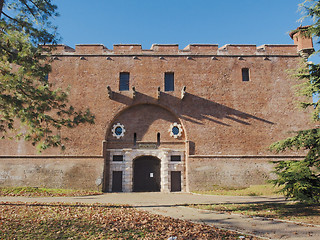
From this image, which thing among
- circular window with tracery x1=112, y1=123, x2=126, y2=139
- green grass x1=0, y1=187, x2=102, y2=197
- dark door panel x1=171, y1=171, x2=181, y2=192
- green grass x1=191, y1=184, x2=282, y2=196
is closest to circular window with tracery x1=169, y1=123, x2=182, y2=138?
dark door panel x1=171, y1=171, x2=181, y2=192

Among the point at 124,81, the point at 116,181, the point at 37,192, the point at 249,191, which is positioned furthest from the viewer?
the point at 124,81

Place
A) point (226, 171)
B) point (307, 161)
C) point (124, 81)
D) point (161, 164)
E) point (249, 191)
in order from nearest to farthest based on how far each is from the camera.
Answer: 1. point (307, 161)
2. point (249, 191)
3. point (226, 171)
4. point (161, 164)
5. point (124, 81)

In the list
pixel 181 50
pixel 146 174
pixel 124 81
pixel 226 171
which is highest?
pixel 181 50

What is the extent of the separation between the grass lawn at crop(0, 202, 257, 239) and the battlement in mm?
14664

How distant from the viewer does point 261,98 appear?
20.4 meters

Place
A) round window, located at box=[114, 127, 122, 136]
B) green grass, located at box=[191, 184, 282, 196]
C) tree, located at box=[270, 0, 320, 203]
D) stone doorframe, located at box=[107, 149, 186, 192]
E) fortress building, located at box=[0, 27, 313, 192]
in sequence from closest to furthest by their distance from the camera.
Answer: tree, located at box=[270, 0, 320, 203] → green grass, located at box=[191, 184, 282, 196] → fortress building, located at box=[0, 27, 313, 192] → stone doorframe, located at box=[107, 149, 186, 192] → round window, located at box=[114, 127, 122, 136]

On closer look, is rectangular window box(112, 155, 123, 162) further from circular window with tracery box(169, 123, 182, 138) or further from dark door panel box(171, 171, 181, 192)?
circular window with tracery box(169, 123, 182, 138)

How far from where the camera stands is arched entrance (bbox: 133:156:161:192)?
2016cm

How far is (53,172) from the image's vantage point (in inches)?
740

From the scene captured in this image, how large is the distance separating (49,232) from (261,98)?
59.6 ft

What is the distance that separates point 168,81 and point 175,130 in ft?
13.6

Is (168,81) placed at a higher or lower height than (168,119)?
higher

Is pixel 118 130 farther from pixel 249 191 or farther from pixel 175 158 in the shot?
pixel 249 191

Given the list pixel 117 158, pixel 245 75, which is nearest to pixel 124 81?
pixel 117 158
